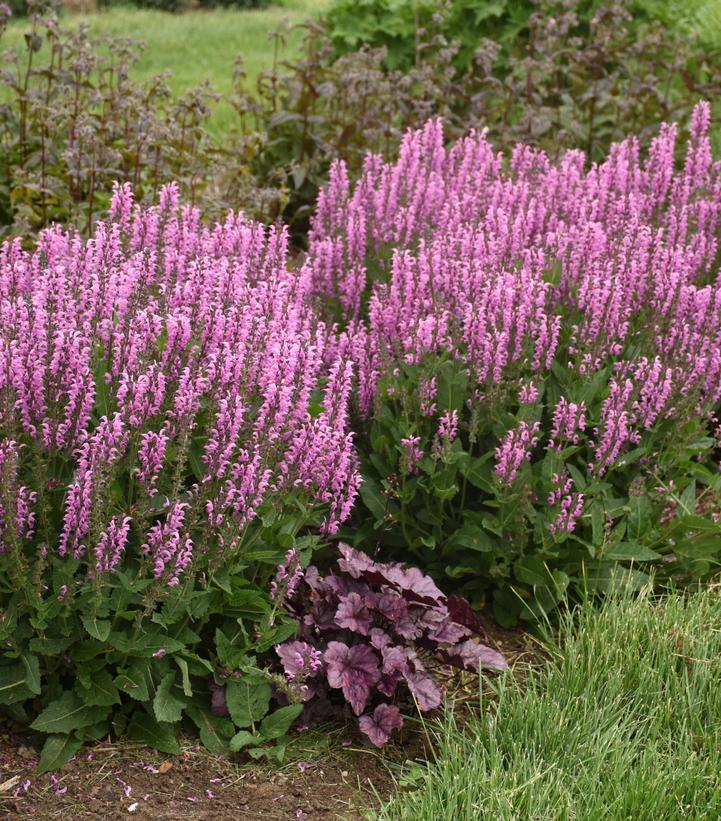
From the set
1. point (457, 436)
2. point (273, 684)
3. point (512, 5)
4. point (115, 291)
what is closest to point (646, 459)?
point (457, 436)

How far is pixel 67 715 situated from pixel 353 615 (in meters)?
1.03

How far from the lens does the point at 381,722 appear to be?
3.91m

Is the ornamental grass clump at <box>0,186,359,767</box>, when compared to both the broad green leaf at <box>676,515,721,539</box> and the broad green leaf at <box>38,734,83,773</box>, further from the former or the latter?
the broad green leaf at <box>676,515,721,539</box>

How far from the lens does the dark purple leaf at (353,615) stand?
400 cm

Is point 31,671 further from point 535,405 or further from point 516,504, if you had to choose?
point 535,405

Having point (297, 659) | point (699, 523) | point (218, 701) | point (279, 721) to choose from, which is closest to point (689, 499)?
point (699, 523)

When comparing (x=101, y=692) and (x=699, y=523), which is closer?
(x=101, y=692)

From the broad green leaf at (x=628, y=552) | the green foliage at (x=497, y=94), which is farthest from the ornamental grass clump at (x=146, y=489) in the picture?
the green foliage at (x=497, y=94)

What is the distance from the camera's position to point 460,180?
249 inches

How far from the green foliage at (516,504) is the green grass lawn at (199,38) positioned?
728 cm

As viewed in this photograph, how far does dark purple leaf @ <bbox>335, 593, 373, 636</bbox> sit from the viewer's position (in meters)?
4.00

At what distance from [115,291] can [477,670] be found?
1.89 m

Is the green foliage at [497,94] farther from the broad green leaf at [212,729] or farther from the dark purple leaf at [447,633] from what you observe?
the broad green leaf at [212,729]

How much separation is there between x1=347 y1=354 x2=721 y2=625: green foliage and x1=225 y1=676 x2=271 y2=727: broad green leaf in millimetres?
969
